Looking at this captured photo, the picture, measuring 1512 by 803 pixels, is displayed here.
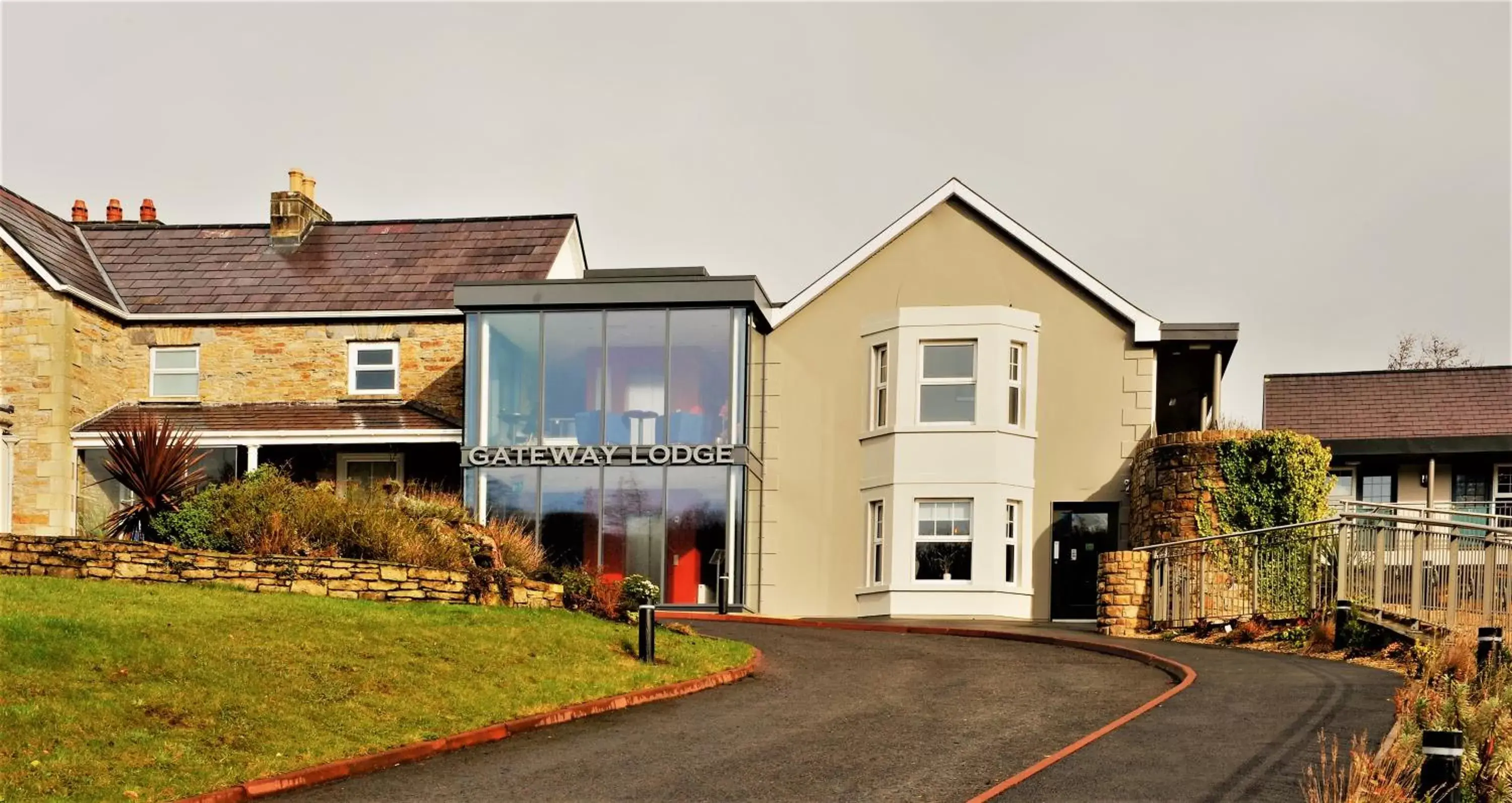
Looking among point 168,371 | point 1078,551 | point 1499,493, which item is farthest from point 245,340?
point 1499,493

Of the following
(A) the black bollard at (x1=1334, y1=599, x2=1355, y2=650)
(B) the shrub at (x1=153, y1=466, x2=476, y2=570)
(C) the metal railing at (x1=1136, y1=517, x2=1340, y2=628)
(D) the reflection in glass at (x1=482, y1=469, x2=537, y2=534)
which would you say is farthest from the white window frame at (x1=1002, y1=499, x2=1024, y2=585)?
(B) the shrub at (x1=153, y1=466, x2=476, y2=570)

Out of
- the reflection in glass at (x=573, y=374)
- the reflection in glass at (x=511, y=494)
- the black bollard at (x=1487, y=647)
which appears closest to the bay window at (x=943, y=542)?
the reflection in glass at (x=573, y=374)

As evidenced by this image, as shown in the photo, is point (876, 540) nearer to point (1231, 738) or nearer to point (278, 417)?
point (278, 417)

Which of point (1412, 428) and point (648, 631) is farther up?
point (1412, 428)

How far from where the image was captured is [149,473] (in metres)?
23.5

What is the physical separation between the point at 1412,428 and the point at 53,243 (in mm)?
30577

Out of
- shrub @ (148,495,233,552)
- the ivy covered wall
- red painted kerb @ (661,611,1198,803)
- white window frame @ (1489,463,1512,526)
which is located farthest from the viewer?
white window frame @ (1489,463,1512,526)

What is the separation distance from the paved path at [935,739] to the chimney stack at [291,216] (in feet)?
70.1

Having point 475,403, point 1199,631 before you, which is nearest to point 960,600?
point 1199,631

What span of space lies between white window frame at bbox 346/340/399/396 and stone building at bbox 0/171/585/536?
0.04 metres

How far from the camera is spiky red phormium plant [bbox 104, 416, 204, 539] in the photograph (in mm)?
23703

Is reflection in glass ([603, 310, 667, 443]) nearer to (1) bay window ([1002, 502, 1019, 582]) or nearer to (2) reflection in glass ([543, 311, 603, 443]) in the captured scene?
(2) reflection in glass ([543, 311, 603, 443])

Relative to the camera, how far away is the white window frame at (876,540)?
31.8 meters

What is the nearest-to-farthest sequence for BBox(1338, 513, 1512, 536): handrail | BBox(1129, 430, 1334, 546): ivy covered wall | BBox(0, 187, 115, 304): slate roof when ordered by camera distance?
BBox(1338, 513, 1512, 536): handrail, BBox(1129, 430, 1334, 546): ivy covered wall, BBox(0, 187, 115, 304): slate roof
